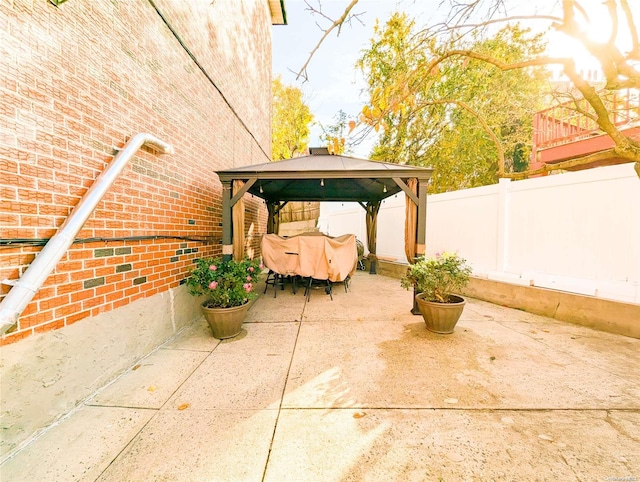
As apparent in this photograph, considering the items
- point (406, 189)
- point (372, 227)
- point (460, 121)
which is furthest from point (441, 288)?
point (460, 121)

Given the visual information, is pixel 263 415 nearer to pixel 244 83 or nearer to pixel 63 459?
pixel 63 459

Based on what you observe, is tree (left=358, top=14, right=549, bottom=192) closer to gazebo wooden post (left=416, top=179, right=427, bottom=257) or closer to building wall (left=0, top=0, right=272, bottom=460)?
gazebo wooden post (left=416, top=179, right=427, bottom=257)

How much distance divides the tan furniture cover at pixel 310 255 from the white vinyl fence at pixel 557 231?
259 cm

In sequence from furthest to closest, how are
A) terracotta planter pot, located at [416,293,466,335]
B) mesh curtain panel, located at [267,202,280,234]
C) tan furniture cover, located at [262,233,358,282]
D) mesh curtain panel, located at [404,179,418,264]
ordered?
mesh curtain panel, located at [267,202,280,234], tan furniture cover, located at [262,233,358,282], mesh curtain panel, located at [404,179,418,264], terracotta planter pot, located at [416,293,466,335]

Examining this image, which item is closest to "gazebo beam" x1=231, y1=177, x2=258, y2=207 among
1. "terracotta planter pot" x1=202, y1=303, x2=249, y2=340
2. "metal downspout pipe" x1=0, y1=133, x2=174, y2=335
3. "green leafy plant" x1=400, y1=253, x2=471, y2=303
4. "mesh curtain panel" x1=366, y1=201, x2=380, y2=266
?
"terracotta planter pot" x1=202, y1=303, x2=249, y2=340

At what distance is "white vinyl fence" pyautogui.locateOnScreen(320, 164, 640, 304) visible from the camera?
3.23m

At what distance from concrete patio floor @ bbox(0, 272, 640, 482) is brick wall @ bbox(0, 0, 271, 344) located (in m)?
0.89

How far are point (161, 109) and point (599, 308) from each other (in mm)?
6355

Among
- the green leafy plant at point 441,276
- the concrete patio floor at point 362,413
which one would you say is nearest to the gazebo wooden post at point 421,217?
the green leafy plant at point 441,276

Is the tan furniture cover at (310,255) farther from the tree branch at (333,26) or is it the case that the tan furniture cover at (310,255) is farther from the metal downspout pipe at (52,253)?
the metal downspout pipe at (52,253)

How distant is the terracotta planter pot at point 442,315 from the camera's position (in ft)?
11.0

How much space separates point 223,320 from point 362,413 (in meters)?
2.09

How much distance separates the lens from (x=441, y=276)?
345 centimetres

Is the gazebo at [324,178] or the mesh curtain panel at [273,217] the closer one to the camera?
the gazebo at [324,178]
